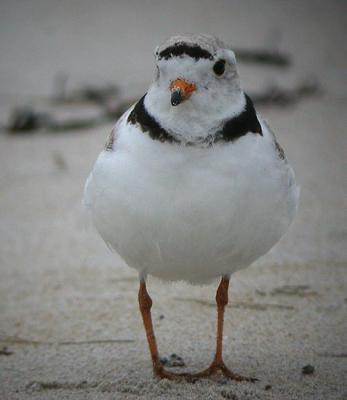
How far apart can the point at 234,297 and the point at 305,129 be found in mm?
3124

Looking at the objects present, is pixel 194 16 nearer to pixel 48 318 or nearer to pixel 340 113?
pixel 340 113

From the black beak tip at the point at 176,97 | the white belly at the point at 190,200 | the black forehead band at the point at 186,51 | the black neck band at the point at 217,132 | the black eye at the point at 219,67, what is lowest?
the white belly at the point at 190,200

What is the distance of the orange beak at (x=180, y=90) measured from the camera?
99.5 inches

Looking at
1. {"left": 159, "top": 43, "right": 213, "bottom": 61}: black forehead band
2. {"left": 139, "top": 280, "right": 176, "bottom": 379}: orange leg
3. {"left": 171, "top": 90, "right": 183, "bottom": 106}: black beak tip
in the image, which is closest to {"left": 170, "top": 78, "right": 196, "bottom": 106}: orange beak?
{"left": 171, "top": 90, "right": 183, "bottom": 106}: black beak tip

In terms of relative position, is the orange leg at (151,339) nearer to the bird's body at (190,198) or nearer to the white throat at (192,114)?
the bird's body at (190,198)

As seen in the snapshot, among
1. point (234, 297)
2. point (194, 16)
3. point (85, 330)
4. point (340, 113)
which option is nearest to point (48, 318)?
point (85, 330)

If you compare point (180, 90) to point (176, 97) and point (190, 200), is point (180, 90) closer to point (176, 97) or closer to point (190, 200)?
point (176, 97)

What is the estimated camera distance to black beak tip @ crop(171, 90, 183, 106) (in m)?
2.52

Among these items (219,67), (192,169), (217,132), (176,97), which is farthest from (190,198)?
(219,67)

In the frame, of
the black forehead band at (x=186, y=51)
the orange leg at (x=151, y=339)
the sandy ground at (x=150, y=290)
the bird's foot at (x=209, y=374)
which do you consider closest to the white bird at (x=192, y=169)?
the black forehead band at (x=186, y=51)

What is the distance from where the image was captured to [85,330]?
3.77m

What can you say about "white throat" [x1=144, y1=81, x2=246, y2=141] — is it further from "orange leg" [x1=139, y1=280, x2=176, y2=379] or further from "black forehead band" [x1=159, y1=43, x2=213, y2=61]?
"orange leg" [x1=139, y1=280, x2=176, y2=379]

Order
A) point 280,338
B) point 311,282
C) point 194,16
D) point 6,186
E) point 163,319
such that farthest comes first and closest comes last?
point 194,16
point 6,186
point 311,282
point 163,319
point 280,338

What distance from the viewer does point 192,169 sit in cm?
261
